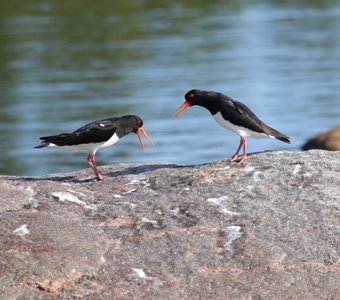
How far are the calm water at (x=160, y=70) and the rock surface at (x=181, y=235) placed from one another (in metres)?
10.3

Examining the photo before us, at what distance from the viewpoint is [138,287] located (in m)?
6.86

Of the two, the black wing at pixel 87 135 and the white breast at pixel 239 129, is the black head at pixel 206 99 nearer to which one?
the white breast at pixel 239 129

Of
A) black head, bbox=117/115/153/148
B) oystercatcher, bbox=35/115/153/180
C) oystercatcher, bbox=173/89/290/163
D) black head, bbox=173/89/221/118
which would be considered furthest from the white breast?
oystercatcher, bbox=35/115/153/180

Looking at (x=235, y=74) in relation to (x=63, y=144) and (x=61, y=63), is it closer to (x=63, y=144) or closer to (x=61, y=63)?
(x=61, y=63)

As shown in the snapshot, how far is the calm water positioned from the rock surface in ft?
33.9

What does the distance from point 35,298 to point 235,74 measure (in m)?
21.5

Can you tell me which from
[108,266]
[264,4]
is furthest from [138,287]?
[264,4]

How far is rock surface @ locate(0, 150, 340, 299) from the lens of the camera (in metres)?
6.89

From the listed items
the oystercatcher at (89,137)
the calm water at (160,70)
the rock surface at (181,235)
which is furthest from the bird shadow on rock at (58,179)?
the calm water at (160,70)

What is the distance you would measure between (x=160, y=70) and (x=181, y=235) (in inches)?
868

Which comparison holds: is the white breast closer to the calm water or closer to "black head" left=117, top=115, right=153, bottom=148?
"black head" left=117, top=115, right=153, bottom=148

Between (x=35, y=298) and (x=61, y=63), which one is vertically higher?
(x=35, y=298)

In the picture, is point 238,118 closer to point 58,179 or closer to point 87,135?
point 87,135

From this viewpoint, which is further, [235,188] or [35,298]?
[235,188]
